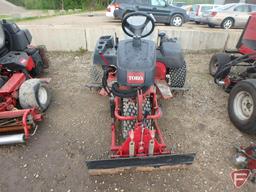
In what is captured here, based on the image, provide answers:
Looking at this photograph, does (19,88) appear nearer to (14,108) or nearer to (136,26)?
(14,108)

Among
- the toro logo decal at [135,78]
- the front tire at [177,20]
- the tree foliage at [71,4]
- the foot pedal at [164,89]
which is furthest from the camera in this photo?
the tree foliage at [71,4]

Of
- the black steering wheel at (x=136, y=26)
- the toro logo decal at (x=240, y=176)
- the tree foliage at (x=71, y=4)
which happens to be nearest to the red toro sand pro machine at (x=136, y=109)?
the black steering wheel at (x=136, y=26)

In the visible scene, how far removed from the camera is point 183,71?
12.8ft

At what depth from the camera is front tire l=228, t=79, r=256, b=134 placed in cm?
291

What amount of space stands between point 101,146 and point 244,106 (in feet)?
7.73

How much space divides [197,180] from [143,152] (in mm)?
752

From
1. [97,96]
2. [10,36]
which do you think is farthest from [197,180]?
[10,36]

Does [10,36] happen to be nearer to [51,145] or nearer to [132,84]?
[51,145]

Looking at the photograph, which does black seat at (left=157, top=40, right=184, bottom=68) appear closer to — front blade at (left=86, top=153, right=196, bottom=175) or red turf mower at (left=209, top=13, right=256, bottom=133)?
red turf mower at (left=209, top=13, right=256, bottom=133)

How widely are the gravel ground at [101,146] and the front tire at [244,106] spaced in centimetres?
17

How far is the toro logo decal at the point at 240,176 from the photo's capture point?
2.40 m

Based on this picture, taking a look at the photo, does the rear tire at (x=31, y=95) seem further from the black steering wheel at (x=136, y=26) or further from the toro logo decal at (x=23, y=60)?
the black steering wheel at (x=136, y=26)

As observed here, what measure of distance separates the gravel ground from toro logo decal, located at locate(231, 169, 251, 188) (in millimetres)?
55

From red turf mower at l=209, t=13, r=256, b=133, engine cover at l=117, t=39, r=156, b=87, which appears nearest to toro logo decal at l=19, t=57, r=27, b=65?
engine cover at l=117, t=39, r=156, b=87
